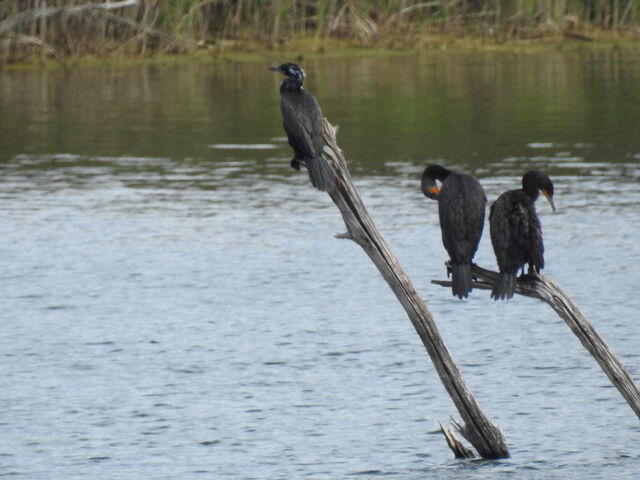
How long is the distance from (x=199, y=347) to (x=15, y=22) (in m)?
29.5

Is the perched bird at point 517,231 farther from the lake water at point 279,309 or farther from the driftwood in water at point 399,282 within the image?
the lake water at point 279,309

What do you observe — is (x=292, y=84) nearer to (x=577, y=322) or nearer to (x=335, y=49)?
(x=577, y=322)

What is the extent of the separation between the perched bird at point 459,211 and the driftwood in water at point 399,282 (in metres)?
0.28

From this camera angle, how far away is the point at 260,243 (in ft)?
54.9

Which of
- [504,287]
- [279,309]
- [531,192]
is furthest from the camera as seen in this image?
[279,309]

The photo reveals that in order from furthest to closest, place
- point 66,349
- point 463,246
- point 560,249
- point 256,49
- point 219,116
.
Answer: point 256,49 < point 219,116 < point 560,249 < point 66,349 < point 463,246

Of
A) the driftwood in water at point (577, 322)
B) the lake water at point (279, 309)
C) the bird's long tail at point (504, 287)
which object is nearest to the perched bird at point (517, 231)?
the bird's long tail at point (504, 287)

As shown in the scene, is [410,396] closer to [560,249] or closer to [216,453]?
[216,453]

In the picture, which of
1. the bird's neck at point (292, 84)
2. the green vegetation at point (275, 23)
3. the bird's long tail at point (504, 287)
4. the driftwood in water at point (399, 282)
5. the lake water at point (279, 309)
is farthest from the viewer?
the green vegetation at point (275, 23)

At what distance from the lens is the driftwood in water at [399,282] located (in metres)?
8.21

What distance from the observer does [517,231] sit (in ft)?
27.3

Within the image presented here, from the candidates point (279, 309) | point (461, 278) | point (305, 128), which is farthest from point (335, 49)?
point (461, 278)

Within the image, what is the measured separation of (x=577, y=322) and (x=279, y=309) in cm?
559

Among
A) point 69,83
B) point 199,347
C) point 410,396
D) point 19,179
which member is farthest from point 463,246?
point 69,83
